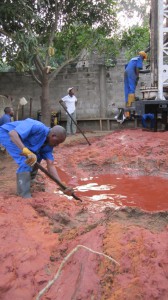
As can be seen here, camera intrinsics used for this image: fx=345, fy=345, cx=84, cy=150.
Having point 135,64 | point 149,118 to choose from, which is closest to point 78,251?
point 149,118

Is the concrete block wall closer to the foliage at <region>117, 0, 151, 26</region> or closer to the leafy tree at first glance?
the leafy tree

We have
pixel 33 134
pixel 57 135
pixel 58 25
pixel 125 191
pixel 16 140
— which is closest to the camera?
pixel 16 140

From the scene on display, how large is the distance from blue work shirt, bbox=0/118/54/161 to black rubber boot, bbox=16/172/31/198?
1.16 feet

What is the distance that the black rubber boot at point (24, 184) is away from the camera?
4.55 meters

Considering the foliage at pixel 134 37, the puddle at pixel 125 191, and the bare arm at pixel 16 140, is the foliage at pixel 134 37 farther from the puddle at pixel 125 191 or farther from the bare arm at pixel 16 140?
the bare arm at pixel 16 140

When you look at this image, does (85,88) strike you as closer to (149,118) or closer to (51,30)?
(51,30)

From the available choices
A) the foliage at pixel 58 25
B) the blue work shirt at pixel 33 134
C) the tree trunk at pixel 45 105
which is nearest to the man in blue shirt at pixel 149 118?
the tree trunk at pixel 45 105

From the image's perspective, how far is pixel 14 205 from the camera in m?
4.02

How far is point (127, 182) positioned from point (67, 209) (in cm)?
263

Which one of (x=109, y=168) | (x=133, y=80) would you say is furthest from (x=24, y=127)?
(x=133, y=80)

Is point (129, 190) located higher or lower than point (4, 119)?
lower

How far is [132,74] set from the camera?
1080 centimetres

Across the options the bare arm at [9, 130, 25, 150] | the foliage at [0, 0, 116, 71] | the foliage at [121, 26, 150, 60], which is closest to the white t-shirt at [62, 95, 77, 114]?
the foliage at [0, 0, 116, 71]

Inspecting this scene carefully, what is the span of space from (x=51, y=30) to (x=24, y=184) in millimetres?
8273
